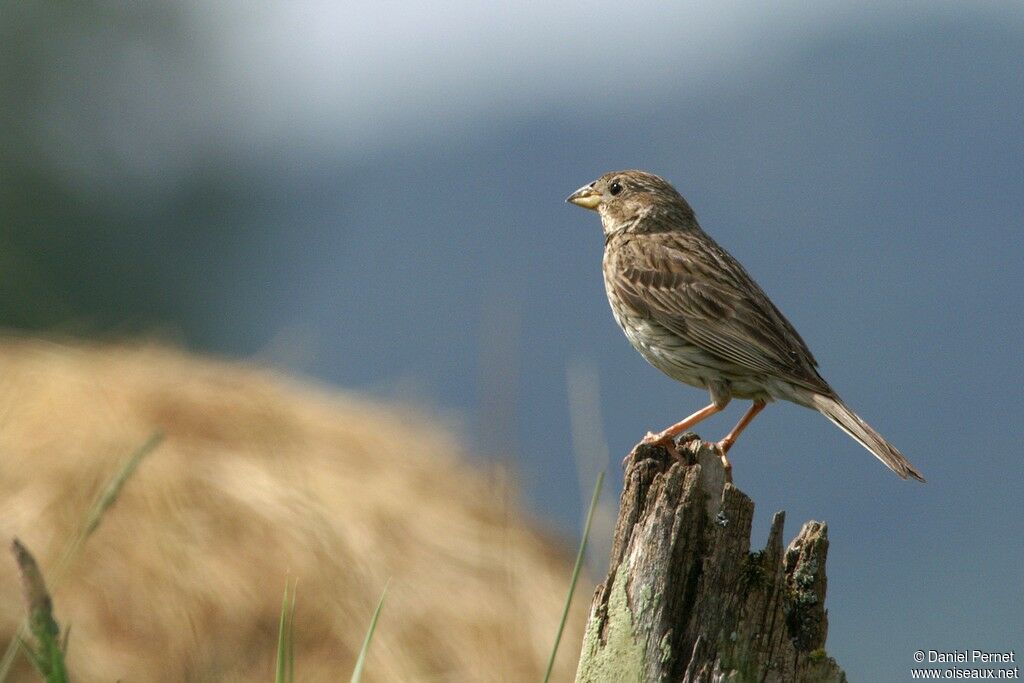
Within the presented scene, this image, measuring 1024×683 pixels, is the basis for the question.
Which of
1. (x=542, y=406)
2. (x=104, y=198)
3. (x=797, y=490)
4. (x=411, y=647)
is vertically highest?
(x=797, y=490)

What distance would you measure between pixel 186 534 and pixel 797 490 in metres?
143

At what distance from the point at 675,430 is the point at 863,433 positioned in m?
0.63

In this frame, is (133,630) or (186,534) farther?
(186,534)

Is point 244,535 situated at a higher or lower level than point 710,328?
lower

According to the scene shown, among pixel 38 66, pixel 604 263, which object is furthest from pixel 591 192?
pixel 38 66

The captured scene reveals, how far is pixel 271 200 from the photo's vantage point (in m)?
31.3

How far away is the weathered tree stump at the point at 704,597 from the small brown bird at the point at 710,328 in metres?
1.00

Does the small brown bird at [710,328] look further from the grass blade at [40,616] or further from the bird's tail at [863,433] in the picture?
the grass blade at [40,616]

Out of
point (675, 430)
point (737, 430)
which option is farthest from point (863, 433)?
point (675, 430)

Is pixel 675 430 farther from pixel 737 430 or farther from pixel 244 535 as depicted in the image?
pixel 244 535

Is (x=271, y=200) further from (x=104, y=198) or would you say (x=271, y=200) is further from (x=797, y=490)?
(x=797, y=490)

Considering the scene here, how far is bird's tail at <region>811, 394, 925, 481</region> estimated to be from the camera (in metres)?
3.94

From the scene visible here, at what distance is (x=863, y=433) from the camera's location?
4191 mm

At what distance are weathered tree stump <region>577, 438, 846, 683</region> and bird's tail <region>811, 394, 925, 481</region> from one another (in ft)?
3.08
